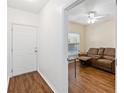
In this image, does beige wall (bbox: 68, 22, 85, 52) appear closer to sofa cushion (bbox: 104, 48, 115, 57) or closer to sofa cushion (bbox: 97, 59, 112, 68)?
sofa cushion (bbox: 104, 48, 115, 57)

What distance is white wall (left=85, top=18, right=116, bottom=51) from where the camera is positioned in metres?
4.74

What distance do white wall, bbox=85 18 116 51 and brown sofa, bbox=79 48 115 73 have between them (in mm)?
476

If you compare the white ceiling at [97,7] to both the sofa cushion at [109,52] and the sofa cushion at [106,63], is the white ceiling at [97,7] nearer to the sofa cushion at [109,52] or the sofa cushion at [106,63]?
the sofa cushion at [109,52]

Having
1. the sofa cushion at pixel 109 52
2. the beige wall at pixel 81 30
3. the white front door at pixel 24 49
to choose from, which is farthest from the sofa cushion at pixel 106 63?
the white front door at pixel 24 49

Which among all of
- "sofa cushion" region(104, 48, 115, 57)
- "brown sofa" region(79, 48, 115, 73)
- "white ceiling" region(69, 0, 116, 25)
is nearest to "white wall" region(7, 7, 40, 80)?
"white ceiling" region(69, 0, 116, 25)

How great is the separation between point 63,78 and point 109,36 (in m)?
4.15

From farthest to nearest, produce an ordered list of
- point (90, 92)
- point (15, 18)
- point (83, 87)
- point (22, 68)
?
point (22, 68) < point (15, 18) < point (83, 87) < point (90, 92)

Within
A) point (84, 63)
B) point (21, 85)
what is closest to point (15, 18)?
point (21, 85)

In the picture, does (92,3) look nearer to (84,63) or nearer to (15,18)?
(15,18)

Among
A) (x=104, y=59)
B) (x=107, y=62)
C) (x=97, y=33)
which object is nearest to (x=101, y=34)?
(x=97, y=33)

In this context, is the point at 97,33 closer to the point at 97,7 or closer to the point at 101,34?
the point at 101,34

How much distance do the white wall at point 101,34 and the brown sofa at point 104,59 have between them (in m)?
0.48

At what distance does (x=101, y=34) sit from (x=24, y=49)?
14.2ft
